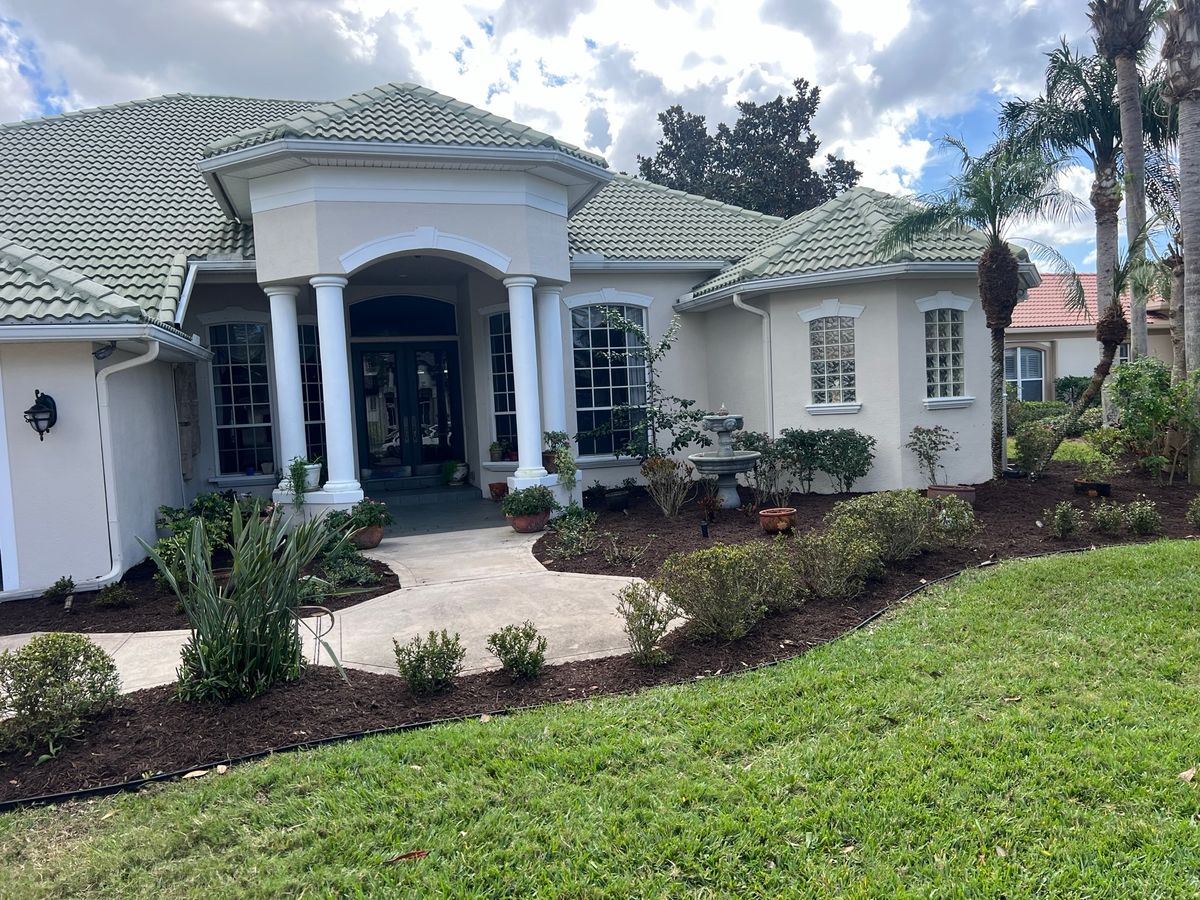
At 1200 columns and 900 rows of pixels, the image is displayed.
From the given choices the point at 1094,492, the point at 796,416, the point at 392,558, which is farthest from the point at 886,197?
the point at 392,558

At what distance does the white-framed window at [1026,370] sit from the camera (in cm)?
2889

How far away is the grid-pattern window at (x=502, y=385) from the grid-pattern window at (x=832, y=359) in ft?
16.5

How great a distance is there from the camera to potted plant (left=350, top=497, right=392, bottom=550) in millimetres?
10281

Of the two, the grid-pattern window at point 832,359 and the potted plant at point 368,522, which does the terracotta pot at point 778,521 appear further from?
the potted plant at point 368,522

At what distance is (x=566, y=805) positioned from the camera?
3.89 metres

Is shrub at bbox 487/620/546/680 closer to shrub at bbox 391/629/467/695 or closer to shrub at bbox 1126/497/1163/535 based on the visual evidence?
shrub at bbox 391/629/467/695

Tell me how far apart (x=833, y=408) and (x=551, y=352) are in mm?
4448

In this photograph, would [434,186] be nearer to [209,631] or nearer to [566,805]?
[209,631]

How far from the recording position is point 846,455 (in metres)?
12.3

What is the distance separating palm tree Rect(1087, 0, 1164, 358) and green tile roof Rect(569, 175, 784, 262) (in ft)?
20.3

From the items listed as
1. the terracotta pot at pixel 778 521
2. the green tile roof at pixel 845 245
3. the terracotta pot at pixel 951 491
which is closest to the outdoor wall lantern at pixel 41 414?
the terracotta pot at pixel 778 521

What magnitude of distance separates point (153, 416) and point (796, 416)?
9.22m

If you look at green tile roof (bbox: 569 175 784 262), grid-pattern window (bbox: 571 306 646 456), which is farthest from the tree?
grid-pattern window (bbox: 571 306 646 456)

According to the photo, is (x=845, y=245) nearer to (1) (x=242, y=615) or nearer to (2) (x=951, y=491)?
(2) (x=951, y=491)
